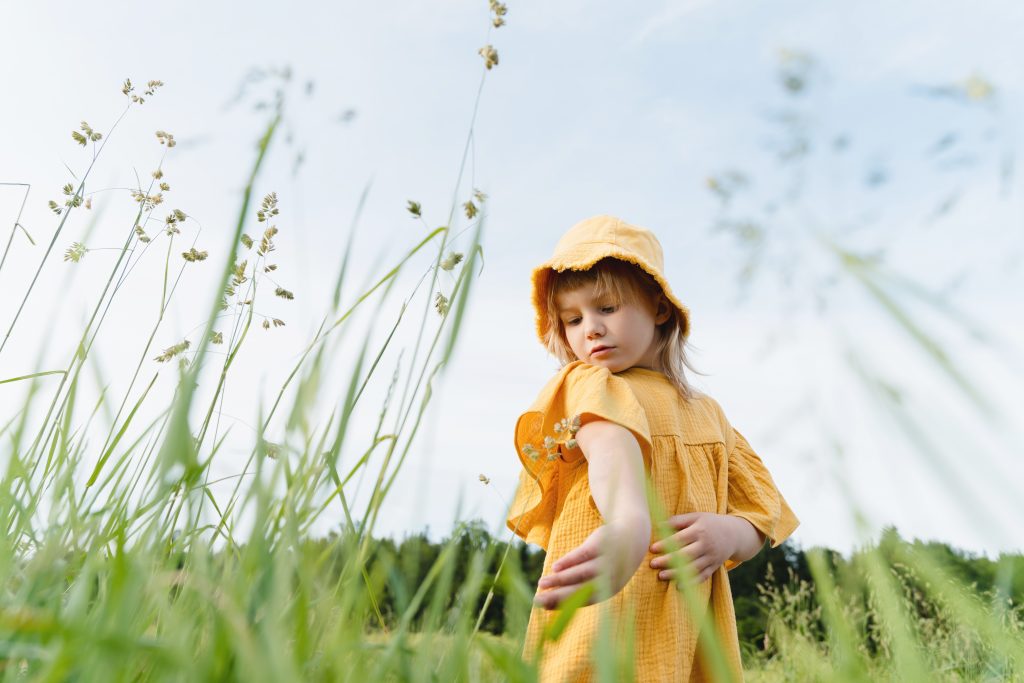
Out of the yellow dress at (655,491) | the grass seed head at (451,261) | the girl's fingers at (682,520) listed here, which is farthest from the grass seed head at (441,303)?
the girl's fingers at (682,520)

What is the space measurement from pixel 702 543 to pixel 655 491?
150 millimetres

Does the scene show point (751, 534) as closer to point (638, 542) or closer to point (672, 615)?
point (672, 615)

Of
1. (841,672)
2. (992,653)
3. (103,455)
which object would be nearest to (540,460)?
(103,455)

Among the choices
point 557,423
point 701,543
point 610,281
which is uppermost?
point 610,281

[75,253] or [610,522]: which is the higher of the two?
[75,253]

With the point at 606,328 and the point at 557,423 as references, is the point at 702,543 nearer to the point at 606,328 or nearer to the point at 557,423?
the point at 557,423

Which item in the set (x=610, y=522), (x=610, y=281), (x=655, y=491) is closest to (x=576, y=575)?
(x=610, y=522)

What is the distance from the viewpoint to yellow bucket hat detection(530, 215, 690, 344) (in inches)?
84.8

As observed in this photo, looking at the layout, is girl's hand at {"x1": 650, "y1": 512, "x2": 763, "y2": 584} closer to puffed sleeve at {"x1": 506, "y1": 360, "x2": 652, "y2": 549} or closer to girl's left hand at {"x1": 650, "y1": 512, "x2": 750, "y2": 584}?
girl's left hand at {"x1": 650, "y1": 512, "x2": 750, "y2": 584}

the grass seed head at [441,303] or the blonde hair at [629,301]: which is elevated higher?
the blonde hair at [629,301]

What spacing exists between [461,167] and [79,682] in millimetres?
726

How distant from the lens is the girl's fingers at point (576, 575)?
4.12 ft

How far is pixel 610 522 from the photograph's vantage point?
891 mm

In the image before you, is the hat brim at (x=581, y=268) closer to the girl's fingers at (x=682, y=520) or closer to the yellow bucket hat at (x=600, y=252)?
the yellow bucket hat at (x=600, y=252)
